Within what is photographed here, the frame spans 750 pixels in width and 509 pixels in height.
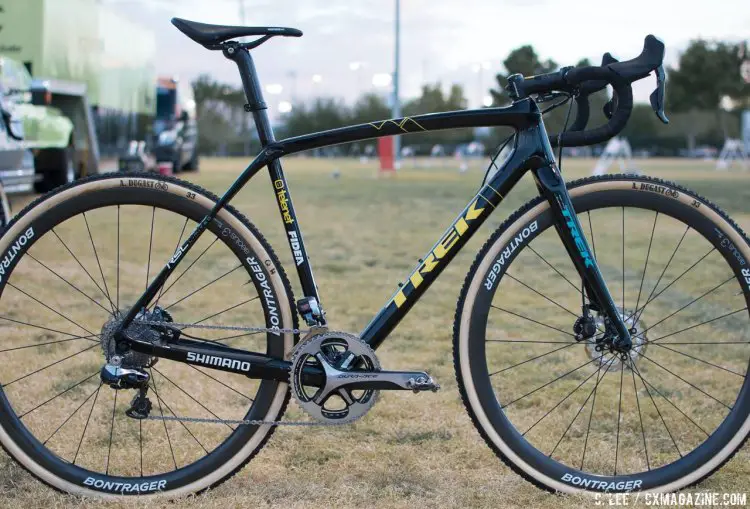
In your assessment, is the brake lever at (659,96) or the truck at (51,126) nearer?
the brake lever at (659,96)

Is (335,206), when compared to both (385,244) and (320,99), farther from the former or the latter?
(320,99)

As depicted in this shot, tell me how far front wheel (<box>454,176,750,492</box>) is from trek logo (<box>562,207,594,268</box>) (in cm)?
6

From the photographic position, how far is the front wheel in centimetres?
287

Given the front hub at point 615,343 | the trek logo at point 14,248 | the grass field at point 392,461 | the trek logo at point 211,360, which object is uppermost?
the trek logo at point 14,248

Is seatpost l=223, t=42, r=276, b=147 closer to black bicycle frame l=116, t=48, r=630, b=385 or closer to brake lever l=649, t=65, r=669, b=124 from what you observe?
black bicycle frame l=116, t=48, r=630, b=385

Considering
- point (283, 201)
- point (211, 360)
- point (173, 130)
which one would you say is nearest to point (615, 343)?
point (283, 201)

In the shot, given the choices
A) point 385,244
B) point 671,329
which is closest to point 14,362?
point 671,329

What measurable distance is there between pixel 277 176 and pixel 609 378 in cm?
236

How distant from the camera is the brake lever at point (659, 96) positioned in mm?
2861

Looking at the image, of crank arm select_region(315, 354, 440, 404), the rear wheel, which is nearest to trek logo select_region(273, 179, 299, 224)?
the rear wheel

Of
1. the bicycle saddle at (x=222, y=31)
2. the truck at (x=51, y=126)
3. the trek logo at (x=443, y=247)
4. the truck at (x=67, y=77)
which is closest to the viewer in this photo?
the bicycle saddle at (x=222, y=31)

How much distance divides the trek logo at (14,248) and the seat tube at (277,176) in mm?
791

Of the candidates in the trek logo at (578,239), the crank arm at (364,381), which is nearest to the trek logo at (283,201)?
the crank arm at (364,381)

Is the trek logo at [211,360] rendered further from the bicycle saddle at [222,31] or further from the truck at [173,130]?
the truck at [173,130]
